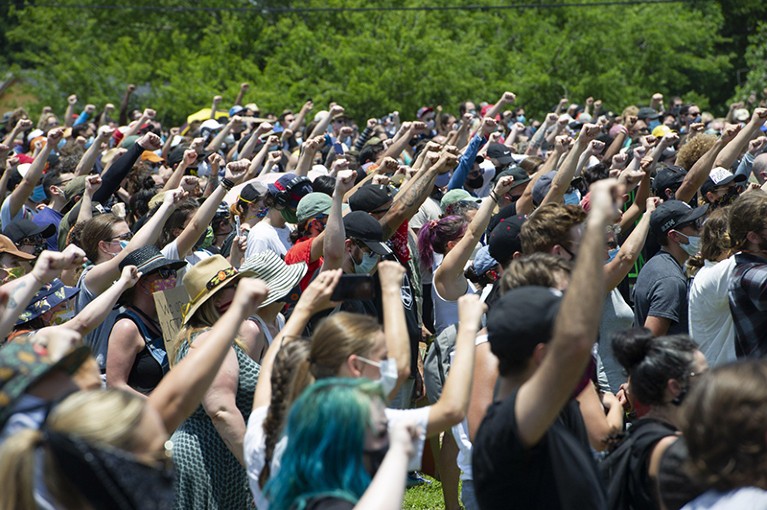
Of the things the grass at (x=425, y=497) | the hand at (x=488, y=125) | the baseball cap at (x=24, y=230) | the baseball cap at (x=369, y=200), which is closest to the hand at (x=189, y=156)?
the baseball cap at (x=24, y=230)

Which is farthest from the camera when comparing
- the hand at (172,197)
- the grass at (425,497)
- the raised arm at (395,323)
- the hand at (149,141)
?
the hand at (149,141)

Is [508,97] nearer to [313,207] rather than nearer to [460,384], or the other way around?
[313,207]

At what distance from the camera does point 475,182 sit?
10.8 meters

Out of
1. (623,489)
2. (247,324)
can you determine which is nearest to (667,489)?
(623,489)

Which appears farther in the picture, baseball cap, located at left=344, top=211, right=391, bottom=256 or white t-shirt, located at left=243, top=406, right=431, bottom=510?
baseball cap, located at left=344, top=211, right=391, bottom=256

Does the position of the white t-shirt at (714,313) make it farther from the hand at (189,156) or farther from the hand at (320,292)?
the hand at (189,156)

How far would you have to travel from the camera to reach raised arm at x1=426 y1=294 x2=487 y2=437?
3.48m

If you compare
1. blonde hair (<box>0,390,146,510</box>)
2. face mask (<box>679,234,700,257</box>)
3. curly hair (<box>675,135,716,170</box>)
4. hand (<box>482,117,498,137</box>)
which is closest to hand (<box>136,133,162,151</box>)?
hand (<box>482,117,498,137</box>)

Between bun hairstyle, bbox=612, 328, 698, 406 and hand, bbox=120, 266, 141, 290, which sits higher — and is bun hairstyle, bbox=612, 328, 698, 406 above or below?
above

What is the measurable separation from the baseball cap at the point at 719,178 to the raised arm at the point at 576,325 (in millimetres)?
5978

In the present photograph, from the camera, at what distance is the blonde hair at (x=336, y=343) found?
352 cm

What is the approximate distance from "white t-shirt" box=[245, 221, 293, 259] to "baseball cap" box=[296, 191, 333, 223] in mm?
679

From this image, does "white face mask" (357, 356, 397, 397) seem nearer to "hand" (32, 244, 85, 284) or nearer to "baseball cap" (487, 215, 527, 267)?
"hand" (32, 244, 85, 284)

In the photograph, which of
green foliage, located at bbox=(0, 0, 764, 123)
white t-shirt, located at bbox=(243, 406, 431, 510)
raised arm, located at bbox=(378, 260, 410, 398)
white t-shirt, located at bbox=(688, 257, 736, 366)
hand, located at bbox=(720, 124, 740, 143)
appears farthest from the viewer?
green foliage, located at bbox=(0, 0, 764, 123)
